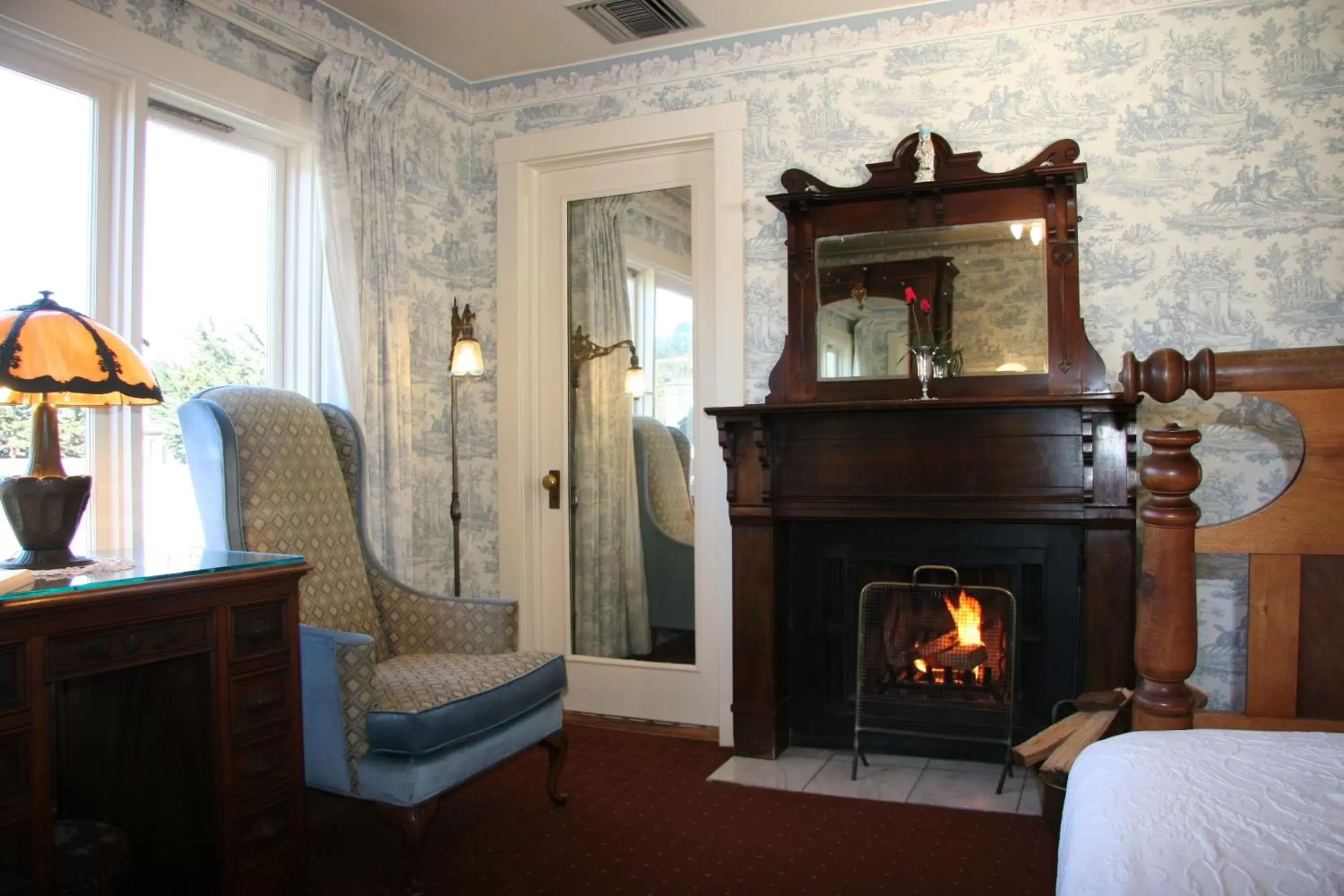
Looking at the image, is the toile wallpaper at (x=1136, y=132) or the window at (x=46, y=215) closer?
the window at (x=46, y=215)

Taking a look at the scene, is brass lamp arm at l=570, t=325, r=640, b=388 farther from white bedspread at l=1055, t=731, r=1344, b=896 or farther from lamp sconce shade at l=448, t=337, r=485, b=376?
white bedspread at l=1055, t=731, r=1344, b=896

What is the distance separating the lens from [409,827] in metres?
2.27

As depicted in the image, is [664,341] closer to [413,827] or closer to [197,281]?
[197,281]

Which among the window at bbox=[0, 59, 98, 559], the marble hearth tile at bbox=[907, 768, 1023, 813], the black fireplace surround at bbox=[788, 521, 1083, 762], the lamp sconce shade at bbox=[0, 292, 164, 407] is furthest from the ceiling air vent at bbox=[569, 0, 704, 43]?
the marble hearth tile at bbox=[907, 768, 1023, 813]

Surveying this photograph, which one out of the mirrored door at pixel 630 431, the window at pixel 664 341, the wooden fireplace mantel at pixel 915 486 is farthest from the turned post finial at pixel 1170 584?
the window at pixel 664 341

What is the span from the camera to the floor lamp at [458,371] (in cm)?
348

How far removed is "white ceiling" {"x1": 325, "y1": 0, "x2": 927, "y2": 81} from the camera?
129 inches

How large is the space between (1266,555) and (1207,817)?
680 mm

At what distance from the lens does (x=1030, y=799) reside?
9.56 ft

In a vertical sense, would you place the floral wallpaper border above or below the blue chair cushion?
above

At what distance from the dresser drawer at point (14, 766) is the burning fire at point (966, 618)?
2.57m

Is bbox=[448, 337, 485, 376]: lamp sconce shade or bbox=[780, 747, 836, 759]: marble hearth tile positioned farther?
bbox=[448, 337, 485, 376]: lamp sconce shade

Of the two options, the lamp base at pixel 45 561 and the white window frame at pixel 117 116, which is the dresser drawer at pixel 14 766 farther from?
the white window frame at pixel 117 116

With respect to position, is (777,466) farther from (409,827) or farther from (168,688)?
(168,688)
